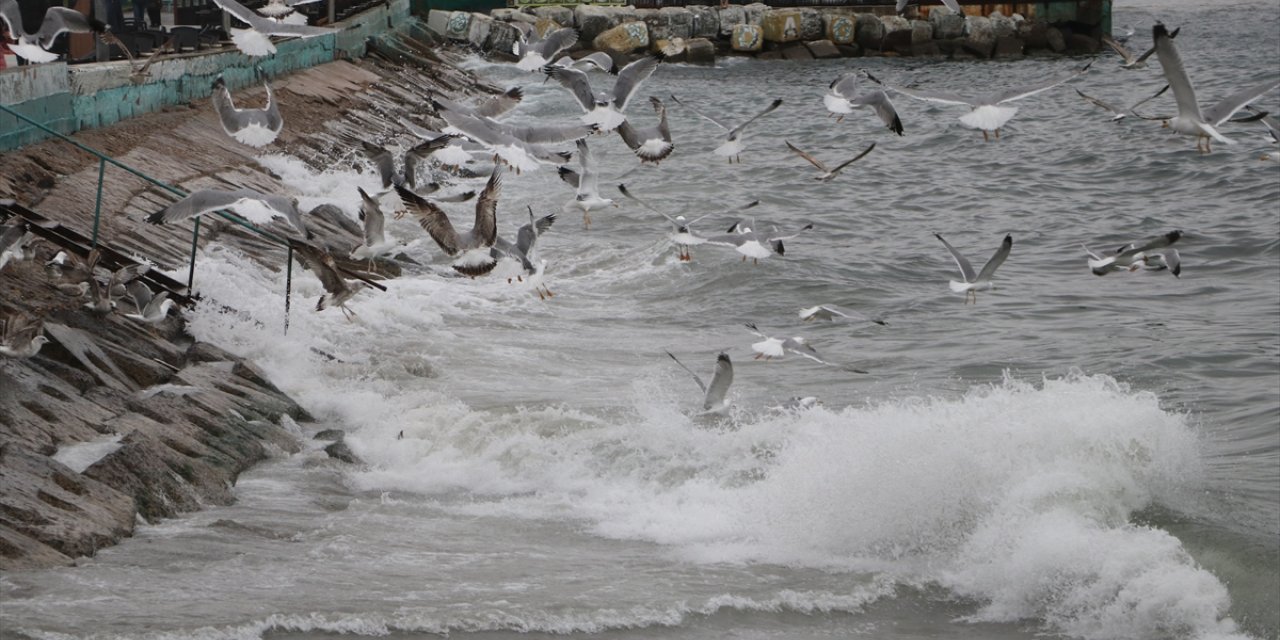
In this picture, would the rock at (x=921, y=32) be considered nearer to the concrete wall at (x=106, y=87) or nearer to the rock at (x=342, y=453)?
the concrete wall at (x=106, y=87)

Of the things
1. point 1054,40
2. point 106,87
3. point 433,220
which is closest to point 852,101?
point 433,220

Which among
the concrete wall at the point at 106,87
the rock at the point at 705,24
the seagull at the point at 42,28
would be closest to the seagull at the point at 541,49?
the seagull at the point at 42,28

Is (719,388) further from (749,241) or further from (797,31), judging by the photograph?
(797,31)

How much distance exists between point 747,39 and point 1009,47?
24.5 ft

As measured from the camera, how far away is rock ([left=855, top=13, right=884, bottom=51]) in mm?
43969

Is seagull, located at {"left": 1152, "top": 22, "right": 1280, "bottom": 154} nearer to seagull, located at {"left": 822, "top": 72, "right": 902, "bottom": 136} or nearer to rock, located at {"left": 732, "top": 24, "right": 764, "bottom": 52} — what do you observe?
seagull, located at {"left": 822, "top": 72, "right": 902, "bottom": 136}

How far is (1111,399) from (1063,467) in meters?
1.15

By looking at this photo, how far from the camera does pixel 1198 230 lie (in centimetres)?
1641

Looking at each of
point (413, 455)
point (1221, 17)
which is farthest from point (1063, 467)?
point (1221, 17)

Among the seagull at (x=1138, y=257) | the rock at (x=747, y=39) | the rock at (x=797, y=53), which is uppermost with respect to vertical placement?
the seagull at (x=1138, y=257)

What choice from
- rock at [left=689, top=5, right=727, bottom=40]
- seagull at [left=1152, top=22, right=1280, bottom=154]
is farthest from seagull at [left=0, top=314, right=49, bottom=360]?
rock at [left=689, top=5, right=727, bottom=40]

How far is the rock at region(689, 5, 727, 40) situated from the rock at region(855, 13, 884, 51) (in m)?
3.91

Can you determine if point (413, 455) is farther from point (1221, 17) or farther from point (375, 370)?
point (1221, 17)

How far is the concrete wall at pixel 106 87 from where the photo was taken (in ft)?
40.4
